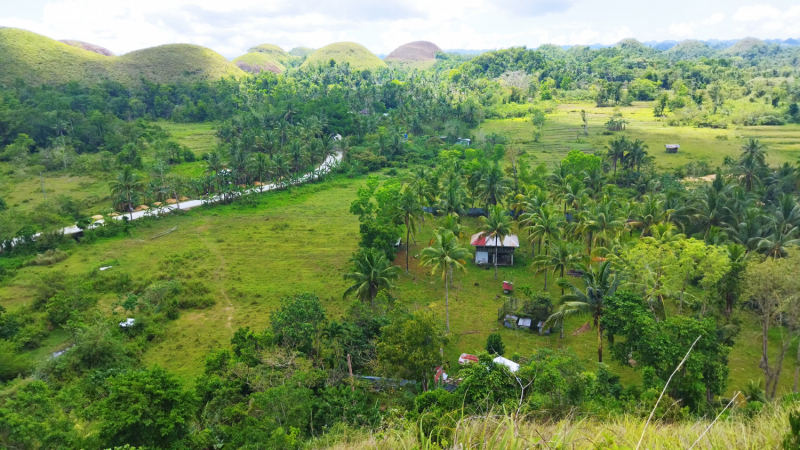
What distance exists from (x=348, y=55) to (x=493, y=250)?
556ft

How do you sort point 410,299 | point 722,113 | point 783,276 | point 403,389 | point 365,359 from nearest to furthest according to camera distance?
point 783,276 → point 403,389 → point 365,359 → point 410,299 → point 722,113

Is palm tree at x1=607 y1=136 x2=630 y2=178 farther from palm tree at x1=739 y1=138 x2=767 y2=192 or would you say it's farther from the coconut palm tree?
the coconut palm tree

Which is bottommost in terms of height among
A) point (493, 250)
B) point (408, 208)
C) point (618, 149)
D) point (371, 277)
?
point (493, 250)

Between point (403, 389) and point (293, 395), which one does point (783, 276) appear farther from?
point (293, 395)

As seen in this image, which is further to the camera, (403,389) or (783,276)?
(403,389)

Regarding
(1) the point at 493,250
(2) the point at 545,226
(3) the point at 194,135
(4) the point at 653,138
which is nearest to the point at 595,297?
(2) the point at 545,226

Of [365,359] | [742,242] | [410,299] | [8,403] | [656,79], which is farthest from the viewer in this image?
[656,79]

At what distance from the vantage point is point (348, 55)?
186125mm

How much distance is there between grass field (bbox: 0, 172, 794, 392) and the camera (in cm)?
2470

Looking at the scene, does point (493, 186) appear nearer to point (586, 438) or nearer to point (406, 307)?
point (406, 307)

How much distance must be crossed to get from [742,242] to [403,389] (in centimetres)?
2268

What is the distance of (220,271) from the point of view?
3425 centimetres

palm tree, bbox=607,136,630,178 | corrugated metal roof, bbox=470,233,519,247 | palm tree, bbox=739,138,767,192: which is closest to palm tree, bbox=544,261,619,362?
corrugated metal roof, bbox=470,233,519,247

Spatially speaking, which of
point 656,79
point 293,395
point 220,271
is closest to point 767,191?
point 293,395
